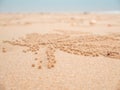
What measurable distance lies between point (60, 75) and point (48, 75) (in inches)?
11.1

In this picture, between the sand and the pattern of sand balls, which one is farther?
the pattern of sand balls

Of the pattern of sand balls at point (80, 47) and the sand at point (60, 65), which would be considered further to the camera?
the pattern of sand balls at point (80, 47)

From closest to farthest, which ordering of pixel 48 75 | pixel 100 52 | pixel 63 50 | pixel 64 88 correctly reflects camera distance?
pixel 64 88, pixel 48 75, pixel 100 52, pixel 63 50

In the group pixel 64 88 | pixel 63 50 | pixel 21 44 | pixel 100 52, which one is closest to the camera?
pixel 64 88

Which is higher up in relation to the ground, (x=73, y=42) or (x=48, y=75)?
(x=73, y=42)

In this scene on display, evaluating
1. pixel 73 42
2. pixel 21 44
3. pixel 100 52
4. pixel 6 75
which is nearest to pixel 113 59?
pixel 100 52

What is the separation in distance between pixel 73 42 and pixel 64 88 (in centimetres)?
365

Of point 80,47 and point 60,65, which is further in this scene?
point 80,47

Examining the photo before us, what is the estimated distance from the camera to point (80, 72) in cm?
469

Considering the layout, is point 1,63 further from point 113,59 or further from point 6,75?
point 113,59

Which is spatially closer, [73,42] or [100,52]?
[100,52]

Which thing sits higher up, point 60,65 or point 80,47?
point 80,47

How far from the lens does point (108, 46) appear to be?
6.74 meters

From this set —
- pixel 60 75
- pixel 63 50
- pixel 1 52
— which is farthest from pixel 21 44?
pixel 60 75
